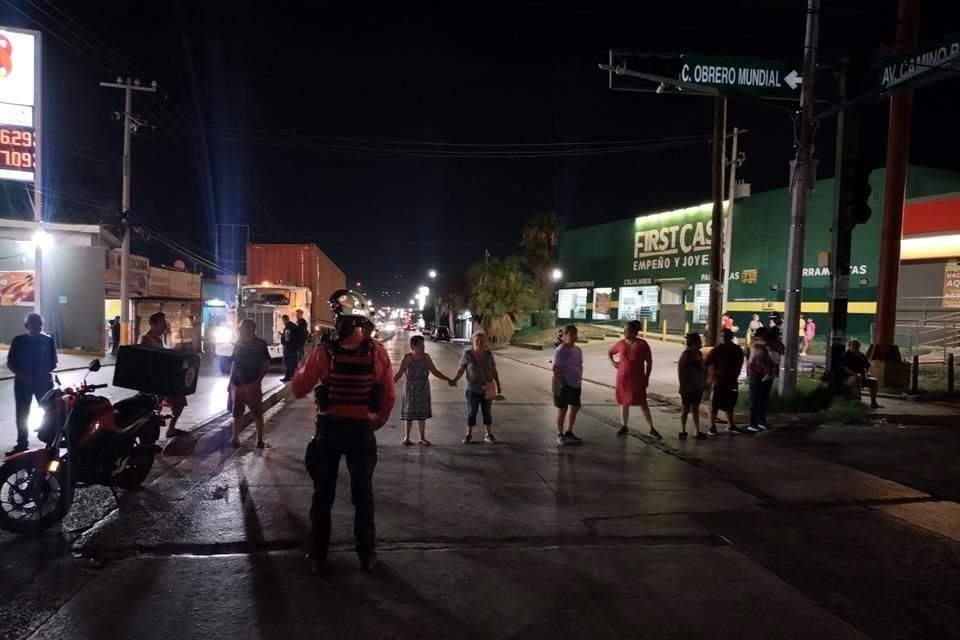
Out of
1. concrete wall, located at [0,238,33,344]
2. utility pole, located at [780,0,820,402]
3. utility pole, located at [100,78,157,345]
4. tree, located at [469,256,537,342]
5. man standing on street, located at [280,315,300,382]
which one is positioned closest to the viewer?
utility pole, located at [780,0,820,402]

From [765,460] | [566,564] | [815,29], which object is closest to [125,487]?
[566,564]

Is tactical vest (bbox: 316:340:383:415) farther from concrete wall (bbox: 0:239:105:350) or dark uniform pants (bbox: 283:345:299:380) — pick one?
concrete wall (bbox: 0:239:105:350)

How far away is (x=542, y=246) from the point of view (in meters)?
46.8

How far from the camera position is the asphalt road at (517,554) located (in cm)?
391

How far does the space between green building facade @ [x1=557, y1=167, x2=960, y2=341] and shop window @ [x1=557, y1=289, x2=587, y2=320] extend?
0.08 m

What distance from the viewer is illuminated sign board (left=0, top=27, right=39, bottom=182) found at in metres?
16.4

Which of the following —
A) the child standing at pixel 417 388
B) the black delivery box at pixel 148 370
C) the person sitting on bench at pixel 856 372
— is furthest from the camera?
the person sitting on bench at pixel 856 372

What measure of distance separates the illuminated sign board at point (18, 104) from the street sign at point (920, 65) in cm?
1903

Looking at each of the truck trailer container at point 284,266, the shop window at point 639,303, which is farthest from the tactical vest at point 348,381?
the shop window at point 639,303

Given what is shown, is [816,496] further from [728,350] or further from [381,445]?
[381,445]

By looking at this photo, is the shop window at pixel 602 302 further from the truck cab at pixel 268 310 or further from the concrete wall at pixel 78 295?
the concrete wall at pixel 78 295

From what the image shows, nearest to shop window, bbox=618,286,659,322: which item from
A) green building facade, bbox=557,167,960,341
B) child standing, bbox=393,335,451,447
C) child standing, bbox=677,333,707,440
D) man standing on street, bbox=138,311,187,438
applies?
green building facade, bbox=557,167,960,341

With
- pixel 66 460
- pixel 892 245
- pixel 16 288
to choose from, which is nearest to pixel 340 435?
pixel 66 460

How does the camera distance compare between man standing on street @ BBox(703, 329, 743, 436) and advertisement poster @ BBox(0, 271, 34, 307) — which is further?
advertisement poster @ BBox(0, 271, 34, 307)
